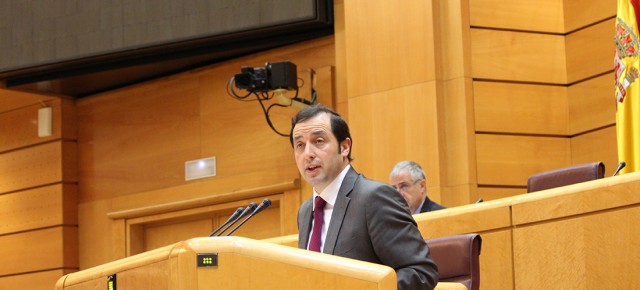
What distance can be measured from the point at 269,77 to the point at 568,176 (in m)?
2.21

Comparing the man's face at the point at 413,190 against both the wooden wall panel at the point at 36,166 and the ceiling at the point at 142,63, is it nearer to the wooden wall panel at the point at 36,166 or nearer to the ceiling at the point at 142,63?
the ceiling at the point at 142,63

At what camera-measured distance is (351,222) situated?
87.3 inches

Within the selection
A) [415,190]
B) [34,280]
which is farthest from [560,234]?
[34,280]

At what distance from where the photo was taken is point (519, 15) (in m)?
5.22

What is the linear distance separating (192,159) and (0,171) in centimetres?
175

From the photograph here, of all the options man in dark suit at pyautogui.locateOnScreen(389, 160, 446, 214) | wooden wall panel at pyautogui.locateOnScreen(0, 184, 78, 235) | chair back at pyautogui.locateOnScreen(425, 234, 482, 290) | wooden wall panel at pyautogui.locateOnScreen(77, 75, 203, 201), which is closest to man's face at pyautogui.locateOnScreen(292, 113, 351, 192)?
chair back at pyautogui.locateOnScreen(425, 234, 482, 290)

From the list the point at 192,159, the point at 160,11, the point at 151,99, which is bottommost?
the point at 192,159

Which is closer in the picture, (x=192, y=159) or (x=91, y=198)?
(x=192, y=159)

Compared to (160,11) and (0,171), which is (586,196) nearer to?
(160,11)

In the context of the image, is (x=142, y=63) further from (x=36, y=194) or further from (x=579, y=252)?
(x=579, y=252)

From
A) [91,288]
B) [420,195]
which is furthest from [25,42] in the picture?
[91,288]

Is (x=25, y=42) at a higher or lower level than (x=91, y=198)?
higher

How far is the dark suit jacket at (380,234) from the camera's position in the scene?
6.99ft

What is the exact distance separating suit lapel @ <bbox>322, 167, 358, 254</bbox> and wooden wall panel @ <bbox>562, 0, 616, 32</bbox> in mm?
3203
